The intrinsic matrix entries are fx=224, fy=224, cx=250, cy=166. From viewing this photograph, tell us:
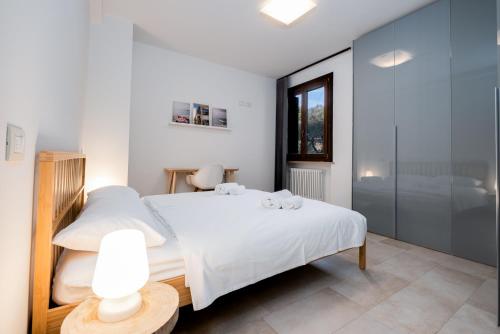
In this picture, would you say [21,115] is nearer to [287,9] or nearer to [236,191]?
[236,191]

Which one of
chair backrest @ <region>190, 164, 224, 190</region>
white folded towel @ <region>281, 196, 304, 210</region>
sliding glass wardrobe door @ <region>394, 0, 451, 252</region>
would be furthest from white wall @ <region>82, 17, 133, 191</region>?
sliding glass wardrobe door @ <region>394, 0, 451, 252</region>

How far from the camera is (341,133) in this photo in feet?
12.5

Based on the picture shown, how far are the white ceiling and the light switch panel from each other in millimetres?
2727

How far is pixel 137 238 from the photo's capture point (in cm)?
82

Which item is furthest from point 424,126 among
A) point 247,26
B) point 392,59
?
point 247,26

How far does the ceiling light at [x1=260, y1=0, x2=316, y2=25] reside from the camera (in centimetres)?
264

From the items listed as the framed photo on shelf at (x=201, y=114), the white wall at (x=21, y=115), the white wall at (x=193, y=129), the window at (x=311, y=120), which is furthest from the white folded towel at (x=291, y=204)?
the framed photo on shelf at (x=201, y=114)

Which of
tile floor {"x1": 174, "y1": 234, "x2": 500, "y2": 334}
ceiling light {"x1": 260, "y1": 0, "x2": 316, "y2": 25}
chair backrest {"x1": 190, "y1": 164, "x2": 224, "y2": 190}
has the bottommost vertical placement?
tile floor {"x1": 174, "y1": 234, "x2": 500, "y2": 334}

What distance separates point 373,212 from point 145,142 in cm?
367

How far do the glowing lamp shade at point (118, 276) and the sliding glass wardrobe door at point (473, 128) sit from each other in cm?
304

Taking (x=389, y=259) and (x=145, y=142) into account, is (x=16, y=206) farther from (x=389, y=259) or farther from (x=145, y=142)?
(x=145, y=142)

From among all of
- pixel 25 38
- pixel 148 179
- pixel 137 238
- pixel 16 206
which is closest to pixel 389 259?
pixel 137 238

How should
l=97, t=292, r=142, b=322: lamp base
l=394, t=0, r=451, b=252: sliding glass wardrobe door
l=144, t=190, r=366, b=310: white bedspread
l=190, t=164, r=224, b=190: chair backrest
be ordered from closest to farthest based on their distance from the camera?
l=97, t=292, r=142, b=322: lamp base
l=144, t=190, r=366, b=310: white bedspread
l=394, t=0, r=451, b=252: sliding glass wardrobe door
l=190, t=164, r=224, b=190: chair backrest

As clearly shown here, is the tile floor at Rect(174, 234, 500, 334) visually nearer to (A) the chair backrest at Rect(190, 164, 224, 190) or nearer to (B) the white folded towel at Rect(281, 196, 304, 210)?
(B) the white folded towel at Rect(281, 196, 304, 210)
